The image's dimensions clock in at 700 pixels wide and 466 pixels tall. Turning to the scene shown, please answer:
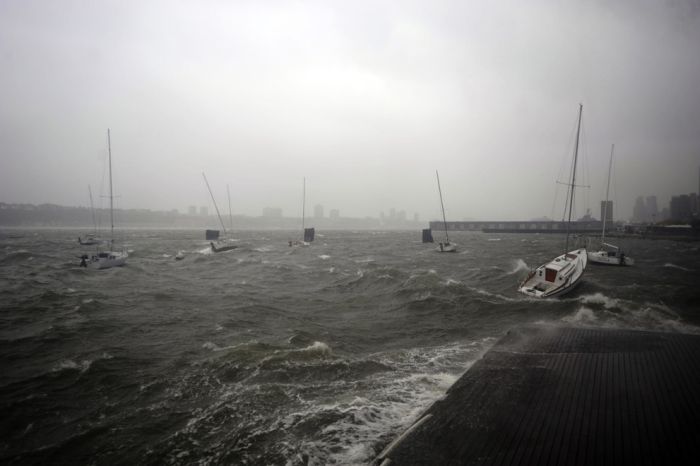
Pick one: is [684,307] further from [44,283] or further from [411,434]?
[44,283]

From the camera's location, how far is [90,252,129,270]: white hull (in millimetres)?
36344

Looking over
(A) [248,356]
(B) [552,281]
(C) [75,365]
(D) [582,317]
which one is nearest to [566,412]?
(A) [248,356]

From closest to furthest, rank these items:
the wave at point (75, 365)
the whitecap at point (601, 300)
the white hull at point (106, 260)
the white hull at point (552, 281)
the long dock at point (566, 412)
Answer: the long dock at point (566, 412) → the wave at point (75, 365) → the whitecap at point (601, 300) → the white hull at point (552, 281) → the white hull at point (106, 260)

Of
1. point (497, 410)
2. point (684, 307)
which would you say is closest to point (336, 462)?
point (497, 410)

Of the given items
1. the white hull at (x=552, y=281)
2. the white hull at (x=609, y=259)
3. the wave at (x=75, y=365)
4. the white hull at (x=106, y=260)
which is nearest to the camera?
the wave at (x=75, y=365)

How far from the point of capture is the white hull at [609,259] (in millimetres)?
40344

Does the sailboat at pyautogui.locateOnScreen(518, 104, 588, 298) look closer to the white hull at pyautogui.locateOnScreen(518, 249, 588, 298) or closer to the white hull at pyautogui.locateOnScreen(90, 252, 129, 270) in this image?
the white hull at pyautogui.locateOnScreen(518, 249, 588, 298)

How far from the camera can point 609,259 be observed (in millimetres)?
41000

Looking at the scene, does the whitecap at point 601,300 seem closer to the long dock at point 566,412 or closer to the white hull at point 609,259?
the long dock at point 566,412

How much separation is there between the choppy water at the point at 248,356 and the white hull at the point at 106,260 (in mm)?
7505

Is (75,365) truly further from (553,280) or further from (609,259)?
(609,259)

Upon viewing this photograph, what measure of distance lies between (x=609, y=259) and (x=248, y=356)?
45862 millimetres

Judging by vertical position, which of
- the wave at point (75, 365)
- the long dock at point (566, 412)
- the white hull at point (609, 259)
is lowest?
the wave at point (75, 365)

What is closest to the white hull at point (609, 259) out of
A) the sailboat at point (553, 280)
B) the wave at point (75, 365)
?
the sailboat at point (553, 280)
